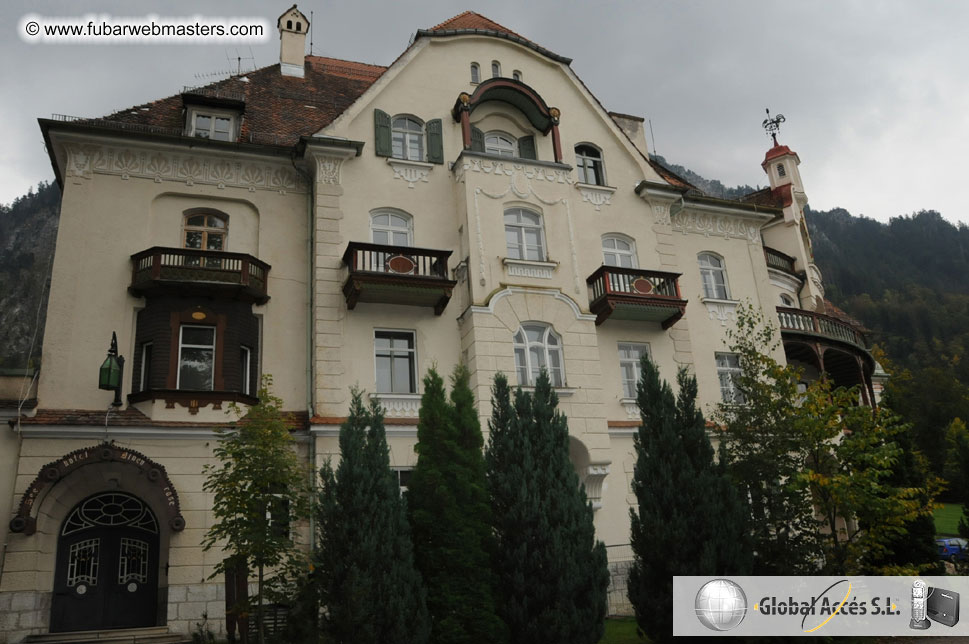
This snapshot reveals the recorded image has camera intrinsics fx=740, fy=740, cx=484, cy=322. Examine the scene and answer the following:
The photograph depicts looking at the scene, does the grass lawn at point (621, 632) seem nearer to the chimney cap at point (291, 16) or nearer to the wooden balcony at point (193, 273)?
the wooden balcony at point (193, 273)

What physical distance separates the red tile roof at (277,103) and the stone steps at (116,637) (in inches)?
572

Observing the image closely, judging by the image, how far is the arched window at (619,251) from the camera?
26.2 metres

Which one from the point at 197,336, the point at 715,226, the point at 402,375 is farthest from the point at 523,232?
the point at 197,336

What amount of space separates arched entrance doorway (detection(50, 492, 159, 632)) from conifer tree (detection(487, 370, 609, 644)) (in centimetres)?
1076

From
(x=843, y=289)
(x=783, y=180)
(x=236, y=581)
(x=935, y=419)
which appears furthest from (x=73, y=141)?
(x=843, y=289)

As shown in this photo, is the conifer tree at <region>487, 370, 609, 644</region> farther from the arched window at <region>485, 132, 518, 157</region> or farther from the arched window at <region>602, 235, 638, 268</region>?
the arched window at <region>485, 132, 518, 157</region>

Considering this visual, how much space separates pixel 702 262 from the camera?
1120 inches

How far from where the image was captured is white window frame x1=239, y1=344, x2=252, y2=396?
2123cm

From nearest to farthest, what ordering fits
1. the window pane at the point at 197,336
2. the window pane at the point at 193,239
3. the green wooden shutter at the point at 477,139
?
the window pane at the point at 197,336 → the window pane at the point at 193,239 → the green wooden shutter at the point at 477,139

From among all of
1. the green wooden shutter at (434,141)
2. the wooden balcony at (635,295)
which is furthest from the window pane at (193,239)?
the wooden balcony at (635,295)

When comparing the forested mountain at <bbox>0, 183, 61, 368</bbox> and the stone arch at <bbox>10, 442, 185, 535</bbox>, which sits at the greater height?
the forested mountain at <bbox>0, 183, 61, 368</bbox>

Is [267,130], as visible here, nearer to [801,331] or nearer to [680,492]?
[680,492]

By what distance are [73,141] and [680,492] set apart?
19406 millimetres

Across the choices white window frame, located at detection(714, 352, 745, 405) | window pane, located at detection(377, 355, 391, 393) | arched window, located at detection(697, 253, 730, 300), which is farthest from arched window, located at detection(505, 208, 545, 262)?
white window frame, located at detection(714, 352, 745, 405)
